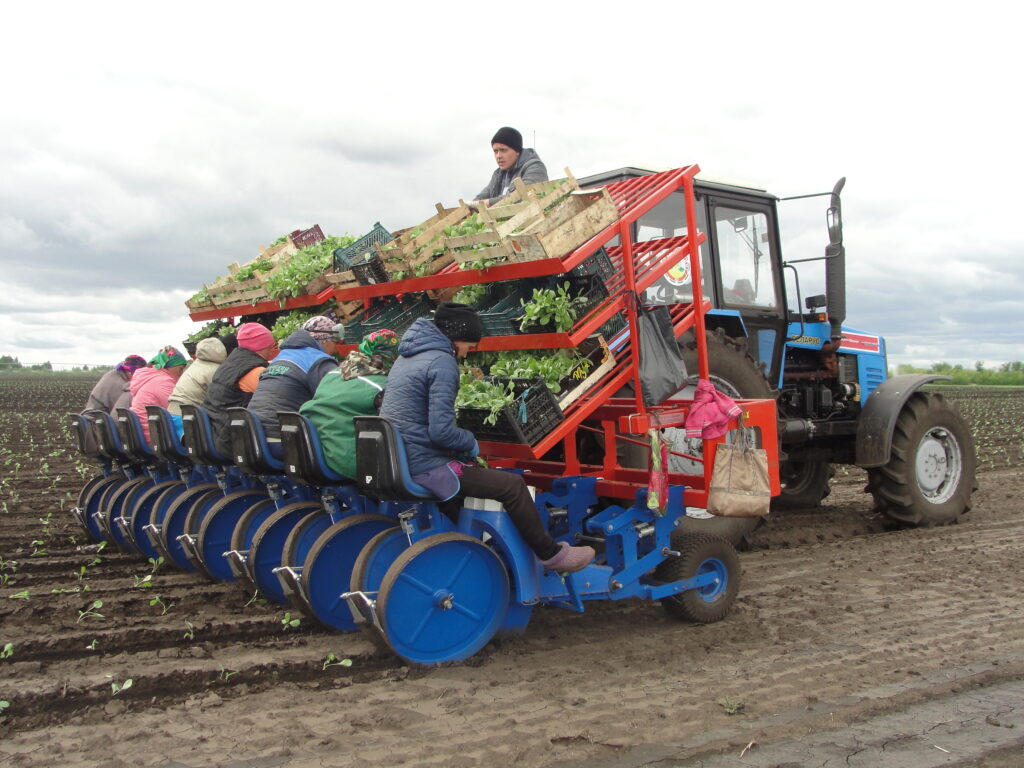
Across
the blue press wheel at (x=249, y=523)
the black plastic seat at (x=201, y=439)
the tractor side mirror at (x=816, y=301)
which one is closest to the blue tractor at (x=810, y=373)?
the tractor side mirror at (x=816, y=301)

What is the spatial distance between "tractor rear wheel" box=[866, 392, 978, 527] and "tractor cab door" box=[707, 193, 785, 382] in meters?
1.41

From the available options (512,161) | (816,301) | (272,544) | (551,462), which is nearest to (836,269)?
(816,301)

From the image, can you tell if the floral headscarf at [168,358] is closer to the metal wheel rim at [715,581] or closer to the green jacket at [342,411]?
the green jacket at [342,411]

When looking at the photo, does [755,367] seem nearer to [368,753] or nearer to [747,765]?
[747,765]

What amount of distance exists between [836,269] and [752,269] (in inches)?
Result: 35.1

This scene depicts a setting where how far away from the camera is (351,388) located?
4.80 m

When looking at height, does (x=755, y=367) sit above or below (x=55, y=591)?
above

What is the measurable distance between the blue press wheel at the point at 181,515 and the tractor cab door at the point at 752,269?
411cm

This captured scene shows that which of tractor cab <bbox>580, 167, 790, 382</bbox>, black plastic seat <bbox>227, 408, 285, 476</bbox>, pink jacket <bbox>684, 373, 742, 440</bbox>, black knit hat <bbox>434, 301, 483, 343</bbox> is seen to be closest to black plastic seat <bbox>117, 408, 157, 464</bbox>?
black plastic seat <bbox>227, 408, 285, 476</bbox>

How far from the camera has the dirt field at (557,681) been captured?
3518 millimetres

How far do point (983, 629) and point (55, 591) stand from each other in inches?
230

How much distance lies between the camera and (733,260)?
7.13 metres

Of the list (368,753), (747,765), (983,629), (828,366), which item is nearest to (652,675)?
(747,765)

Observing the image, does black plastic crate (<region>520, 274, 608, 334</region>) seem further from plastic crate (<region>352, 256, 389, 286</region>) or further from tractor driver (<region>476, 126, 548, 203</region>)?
tractor driver (<region>476, 126, 548, 203</region>)
